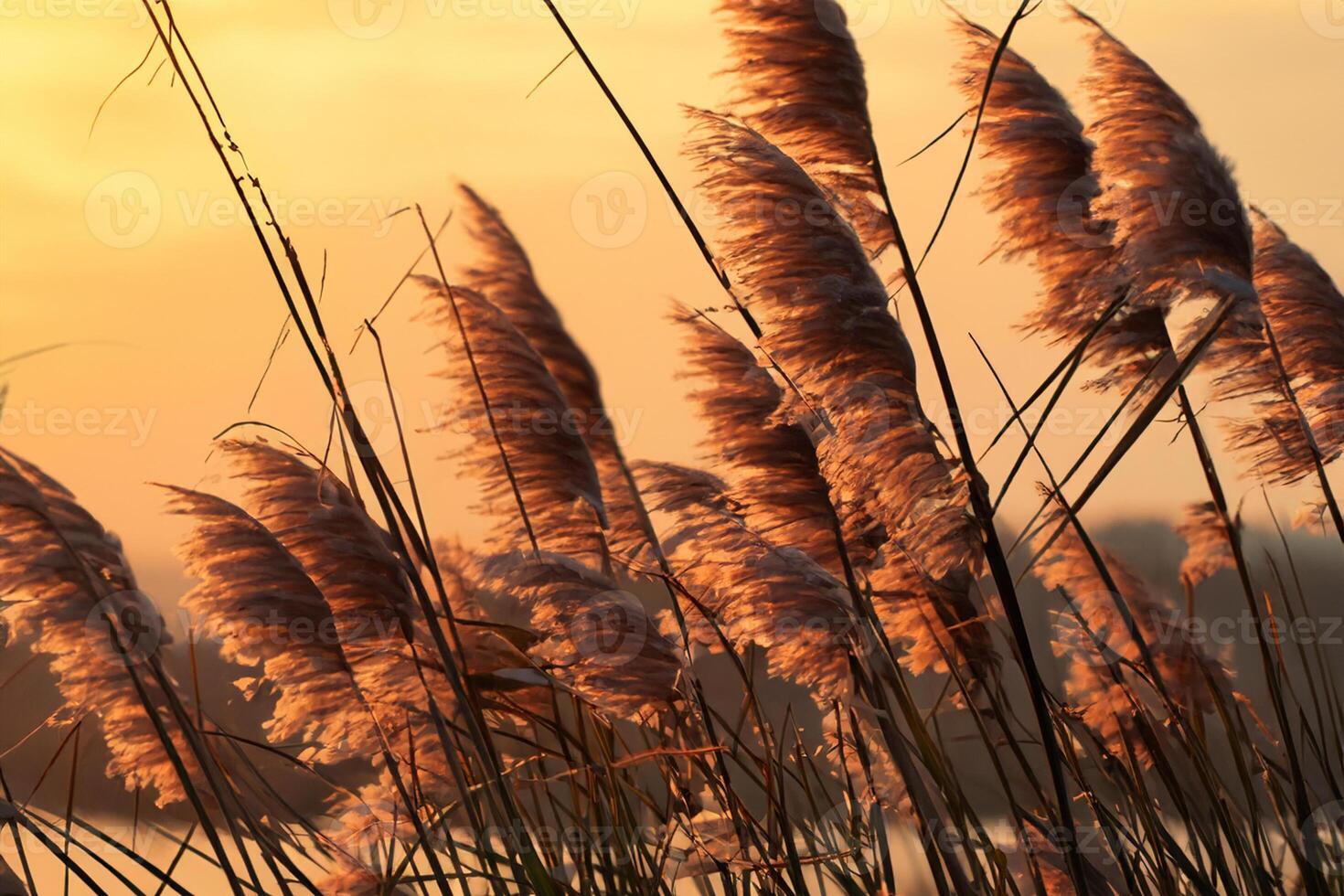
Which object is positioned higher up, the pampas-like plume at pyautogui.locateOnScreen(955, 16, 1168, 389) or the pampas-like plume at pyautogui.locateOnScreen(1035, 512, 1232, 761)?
the pampas-like plume at pyautogui.locateOnScreen(955, 16, 1168, 389)

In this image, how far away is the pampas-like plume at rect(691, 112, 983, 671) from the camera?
208 centimetres

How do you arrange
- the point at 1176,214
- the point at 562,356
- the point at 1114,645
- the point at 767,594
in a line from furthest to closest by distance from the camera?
the point at 562,356 < the point at 1114,645 < the point at 1176,214 < the point at 767,594

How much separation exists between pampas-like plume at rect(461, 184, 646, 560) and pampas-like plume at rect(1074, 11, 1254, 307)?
1.35 meters

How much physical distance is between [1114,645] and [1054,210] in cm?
105

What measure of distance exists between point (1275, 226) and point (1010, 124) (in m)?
1.11

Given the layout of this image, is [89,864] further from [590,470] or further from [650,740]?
[590,470]

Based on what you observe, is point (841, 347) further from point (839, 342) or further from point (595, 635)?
point (595, 635)

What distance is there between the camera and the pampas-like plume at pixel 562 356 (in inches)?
Answer: 124

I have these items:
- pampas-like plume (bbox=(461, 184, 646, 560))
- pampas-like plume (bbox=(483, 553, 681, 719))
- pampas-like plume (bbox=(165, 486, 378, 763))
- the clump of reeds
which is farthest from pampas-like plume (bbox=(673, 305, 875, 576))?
pampas-like plume (bbox=(165, 486, 378, 763))

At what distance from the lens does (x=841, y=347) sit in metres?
2.19

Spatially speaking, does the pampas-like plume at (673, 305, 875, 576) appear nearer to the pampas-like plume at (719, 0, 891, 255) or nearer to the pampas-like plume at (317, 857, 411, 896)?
the pampas-like plume at (719, 0, 891, 255)

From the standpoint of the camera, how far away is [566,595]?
7.93 feet

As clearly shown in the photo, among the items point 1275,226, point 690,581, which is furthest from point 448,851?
point 1275,226

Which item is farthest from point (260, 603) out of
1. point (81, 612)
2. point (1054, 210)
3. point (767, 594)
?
point (1054, 210)
